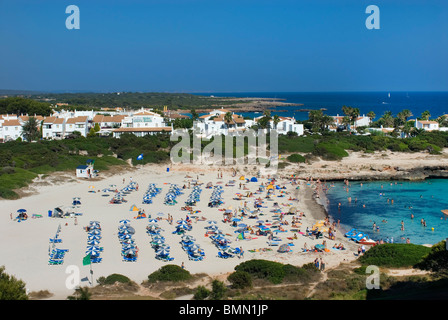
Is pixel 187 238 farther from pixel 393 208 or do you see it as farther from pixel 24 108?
pixel 24 108

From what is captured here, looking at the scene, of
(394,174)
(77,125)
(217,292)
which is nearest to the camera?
(217,292)

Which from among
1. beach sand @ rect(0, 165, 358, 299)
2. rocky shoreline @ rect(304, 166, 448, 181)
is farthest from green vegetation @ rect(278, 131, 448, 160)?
beach sand @ rect(0, 165, 358, 299)

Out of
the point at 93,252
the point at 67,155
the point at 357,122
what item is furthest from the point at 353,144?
the point at 93,252

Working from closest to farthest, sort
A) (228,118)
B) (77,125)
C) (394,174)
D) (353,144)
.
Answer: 1. (394,174)
2. (353,144)
3. (77,125)
4. (228,118)

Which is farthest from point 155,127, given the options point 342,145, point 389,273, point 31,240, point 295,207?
point 389,273

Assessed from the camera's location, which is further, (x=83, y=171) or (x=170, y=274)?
(x=83, y=171)
